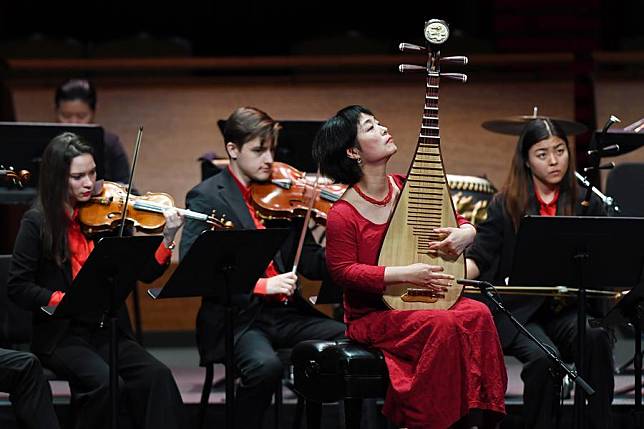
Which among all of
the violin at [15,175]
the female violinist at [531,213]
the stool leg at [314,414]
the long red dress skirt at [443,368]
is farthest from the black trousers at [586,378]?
the violin at [15,175]

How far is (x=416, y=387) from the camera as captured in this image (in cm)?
353

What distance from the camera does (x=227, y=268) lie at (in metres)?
3.90

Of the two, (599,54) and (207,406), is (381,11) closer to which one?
(599,54)

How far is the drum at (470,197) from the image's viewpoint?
5320 mm

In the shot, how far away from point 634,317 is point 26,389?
2.14 m

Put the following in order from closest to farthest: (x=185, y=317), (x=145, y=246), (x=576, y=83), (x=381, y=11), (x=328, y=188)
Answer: (x=145, y=246)
(x=328, y=188)
(x=185, y=317)
(x=576, y=83)
(x=381, y=11)

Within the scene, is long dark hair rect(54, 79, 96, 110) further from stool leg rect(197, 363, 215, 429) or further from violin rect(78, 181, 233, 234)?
stool leg rect(197, 363, 215, 429)

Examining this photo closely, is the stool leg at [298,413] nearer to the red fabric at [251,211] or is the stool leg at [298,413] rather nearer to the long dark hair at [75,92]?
the red fabric at [251,211]

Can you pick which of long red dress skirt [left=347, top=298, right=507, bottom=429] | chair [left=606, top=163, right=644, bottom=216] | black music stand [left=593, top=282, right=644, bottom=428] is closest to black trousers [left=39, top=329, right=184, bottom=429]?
long red dress skirt [left=347, top=298, right=507, bottom=429]

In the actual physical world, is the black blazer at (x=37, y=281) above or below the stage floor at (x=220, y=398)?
above

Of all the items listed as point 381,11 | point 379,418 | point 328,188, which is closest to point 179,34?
point 381,11

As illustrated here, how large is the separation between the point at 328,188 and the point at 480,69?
7.37ft

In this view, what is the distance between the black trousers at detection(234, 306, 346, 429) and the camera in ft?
13.7

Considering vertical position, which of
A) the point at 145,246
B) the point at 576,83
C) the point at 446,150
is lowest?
the point at 145,246
